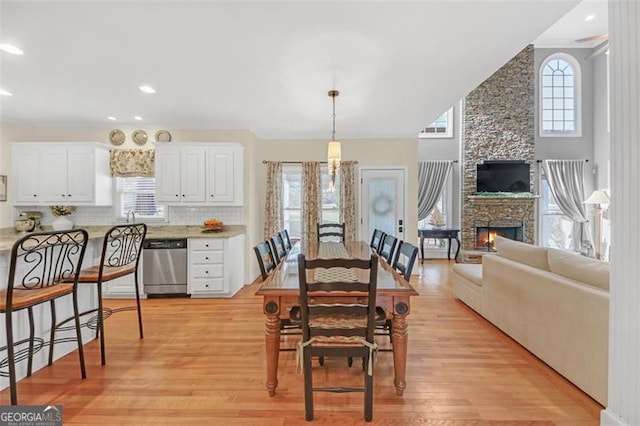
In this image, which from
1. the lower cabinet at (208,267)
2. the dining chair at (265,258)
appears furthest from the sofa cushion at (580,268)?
the lower cabinet at (208,267)

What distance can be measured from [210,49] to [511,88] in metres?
7.60

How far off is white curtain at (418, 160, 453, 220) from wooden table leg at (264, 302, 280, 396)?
6.34 metres

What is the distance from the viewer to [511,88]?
7453 mm

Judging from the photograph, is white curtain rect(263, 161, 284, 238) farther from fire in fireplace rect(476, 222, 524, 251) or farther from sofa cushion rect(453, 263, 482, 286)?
fire in fireplace rect(476, 222, 524, 251)

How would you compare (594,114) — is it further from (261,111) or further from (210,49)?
(210,49)

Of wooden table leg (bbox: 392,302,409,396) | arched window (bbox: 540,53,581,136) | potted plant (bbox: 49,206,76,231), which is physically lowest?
wooden table leg (bbox: 392,302,409,396)

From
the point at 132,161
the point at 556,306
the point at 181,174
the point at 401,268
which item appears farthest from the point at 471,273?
the point at 132,161

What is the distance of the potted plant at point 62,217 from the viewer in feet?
15.4

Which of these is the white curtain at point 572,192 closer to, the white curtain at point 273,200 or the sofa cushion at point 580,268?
the sofa cushion at point 580,268

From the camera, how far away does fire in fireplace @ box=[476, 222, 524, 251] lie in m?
7.29

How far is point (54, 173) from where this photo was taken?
4656mm

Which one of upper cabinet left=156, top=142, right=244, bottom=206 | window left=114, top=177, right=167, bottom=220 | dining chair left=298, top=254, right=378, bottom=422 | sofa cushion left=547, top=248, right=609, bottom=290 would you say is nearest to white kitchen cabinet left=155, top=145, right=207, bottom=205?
upper cabinet left=156, top=142, right=244, bottom=206

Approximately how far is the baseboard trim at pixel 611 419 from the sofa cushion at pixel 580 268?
793 millimetres

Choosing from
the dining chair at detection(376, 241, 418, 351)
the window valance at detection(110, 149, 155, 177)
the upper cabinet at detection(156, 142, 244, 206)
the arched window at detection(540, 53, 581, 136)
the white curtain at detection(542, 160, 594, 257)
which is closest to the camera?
the dining chair at detection(376, 241, 418, 351)
